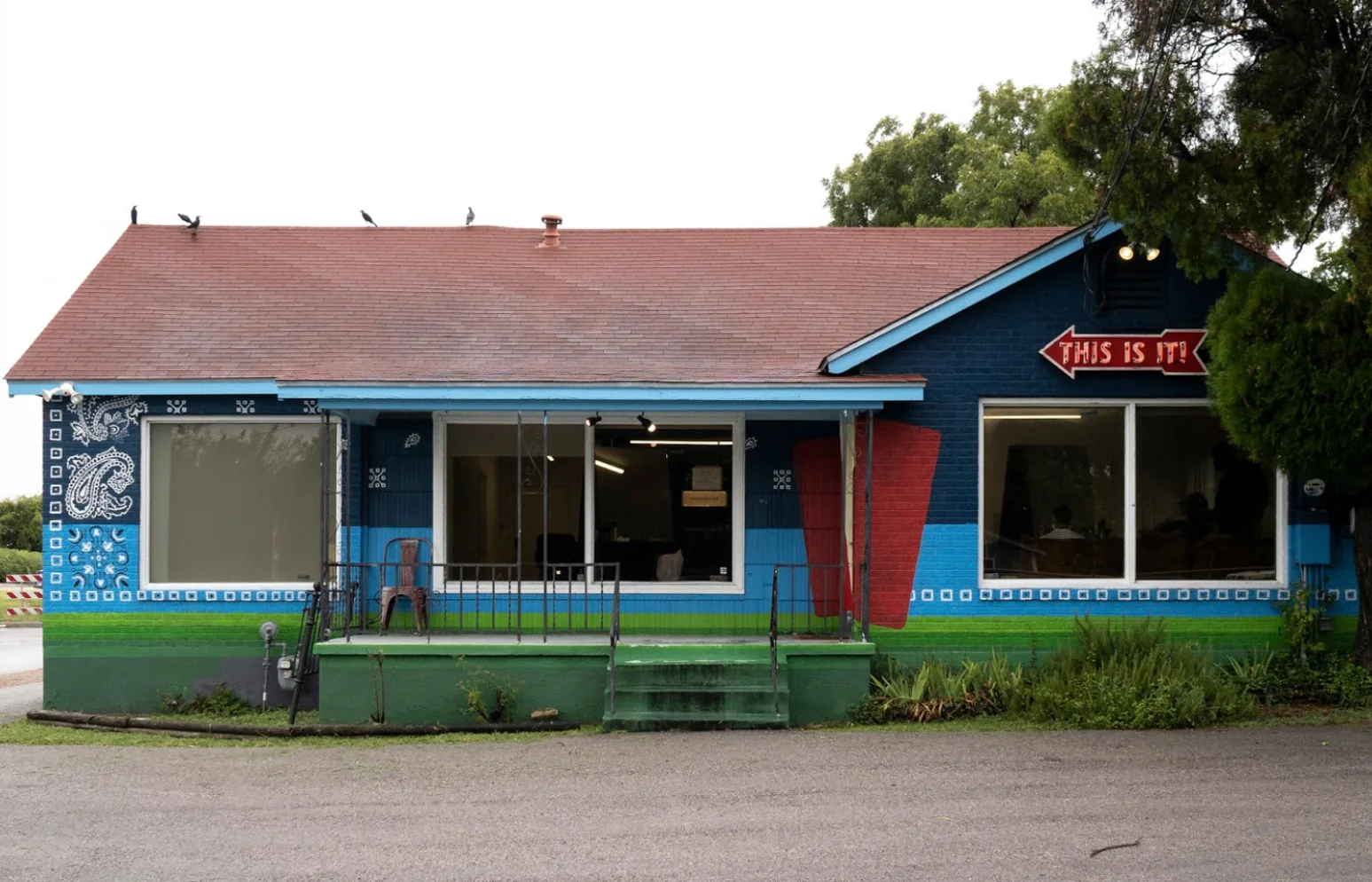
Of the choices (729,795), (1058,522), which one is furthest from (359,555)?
(1058,522)

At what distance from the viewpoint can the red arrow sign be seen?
1186cm

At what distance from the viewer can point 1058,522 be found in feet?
40.0

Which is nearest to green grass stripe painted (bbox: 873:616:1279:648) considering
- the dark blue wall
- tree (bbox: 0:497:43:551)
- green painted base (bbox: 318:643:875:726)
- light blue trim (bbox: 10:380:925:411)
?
green painted base (bbox: 318:643:875:726)

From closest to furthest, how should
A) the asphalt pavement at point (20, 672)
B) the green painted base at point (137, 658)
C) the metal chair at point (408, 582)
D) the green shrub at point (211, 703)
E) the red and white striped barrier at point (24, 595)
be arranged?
the metal chair at point (408, 582) → the green shrub at point (211, 703) → the green painted base at point (137, 658) → the asphalt pavement at point (20, 672) → the red and white striped barrier at point (24, 595)

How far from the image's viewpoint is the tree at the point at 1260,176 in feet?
33.6

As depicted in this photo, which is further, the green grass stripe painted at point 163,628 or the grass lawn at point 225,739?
the green grass stripe painted at point 163,628

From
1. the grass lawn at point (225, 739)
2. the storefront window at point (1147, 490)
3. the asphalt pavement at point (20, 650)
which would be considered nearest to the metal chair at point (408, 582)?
the grass lawn at point (225, 739)

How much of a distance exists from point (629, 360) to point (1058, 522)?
13.7ft

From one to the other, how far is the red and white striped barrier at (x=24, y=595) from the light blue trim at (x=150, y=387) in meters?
18.2

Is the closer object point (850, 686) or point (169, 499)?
point (850, 686)

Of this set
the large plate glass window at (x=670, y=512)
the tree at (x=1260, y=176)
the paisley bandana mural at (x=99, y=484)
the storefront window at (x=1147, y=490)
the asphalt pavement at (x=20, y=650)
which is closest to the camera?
the tree at (x=1260, y=176)

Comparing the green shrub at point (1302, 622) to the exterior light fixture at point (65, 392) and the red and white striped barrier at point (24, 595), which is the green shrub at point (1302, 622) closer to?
the exterior light fixture at point (65, 392)

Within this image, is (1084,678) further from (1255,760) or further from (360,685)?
(360,685)

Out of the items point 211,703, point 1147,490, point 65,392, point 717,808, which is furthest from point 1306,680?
point 65,392
